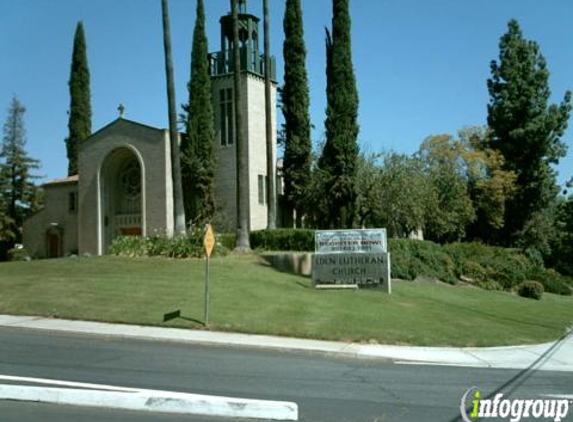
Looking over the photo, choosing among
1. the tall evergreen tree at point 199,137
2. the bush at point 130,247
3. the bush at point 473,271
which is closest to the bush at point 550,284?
the bush at point 473,271

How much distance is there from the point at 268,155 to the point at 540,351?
69.7 feet

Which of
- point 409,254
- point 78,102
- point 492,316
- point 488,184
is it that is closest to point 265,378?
point 492,316

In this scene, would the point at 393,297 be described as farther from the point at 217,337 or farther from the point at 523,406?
the point at 523,406

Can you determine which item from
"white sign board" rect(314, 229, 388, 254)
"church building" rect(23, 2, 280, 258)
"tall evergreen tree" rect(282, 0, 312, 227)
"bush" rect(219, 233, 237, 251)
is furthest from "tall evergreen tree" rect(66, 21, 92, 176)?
"white sign board" rect(314, 229, 388, 254)

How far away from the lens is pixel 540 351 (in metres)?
14.3

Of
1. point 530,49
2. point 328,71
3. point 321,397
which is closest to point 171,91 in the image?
point 328,71

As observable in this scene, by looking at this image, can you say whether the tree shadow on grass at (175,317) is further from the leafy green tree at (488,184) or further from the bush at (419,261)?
the leafy green tree at (488,184)

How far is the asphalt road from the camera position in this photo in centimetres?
775

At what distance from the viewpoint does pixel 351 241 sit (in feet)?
75.4

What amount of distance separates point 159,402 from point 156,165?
29044 millimetres

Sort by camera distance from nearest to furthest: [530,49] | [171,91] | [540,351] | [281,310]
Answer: [540,351] → [281,310] → [171,91] → [530,49]

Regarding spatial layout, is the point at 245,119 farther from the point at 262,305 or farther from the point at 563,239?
the point at 563,239

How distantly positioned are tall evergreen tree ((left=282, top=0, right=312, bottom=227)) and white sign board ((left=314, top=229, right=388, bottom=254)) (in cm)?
1381

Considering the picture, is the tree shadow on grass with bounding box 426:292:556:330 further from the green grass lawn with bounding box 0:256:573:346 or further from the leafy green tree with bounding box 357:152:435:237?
the leafy green tree with bounding box 357:152:435:237
